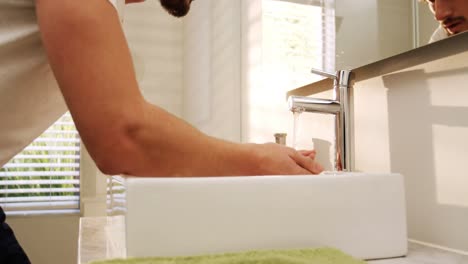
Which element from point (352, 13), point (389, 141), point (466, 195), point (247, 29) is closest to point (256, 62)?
point (247, 29)

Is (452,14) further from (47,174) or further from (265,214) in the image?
(47,174)

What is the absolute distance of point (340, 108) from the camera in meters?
0.89

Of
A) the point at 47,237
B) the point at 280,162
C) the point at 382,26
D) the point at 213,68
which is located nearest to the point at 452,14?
the point at 382,26

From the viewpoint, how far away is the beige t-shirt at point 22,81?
57 cm

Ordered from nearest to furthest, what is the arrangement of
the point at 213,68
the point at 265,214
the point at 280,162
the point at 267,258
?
the point at 267,258 → the point at 265,214 → the point at 280,162 → the point at 213,68

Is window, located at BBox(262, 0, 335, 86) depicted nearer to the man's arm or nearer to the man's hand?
the man's hand

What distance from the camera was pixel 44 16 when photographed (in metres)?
0.50

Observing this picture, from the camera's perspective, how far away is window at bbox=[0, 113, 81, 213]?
206 cm

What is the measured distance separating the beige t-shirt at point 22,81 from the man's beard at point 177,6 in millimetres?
372

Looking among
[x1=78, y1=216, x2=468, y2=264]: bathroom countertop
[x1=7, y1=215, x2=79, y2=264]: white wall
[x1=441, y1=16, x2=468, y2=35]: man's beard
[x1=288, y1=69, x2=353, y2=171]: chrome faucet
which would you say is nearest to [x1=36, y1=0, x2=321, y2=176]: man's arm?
[x1=78, y1=216, x2=468, y2=264]: bathroom countertop

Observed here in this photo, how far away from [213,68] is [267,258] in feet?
4.67

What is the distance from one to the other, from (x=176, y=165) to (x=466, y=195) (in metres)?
0.47

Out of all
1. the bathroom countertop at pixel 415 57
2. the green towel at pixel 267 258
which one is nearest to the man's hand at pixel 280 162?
the green towel at pixel 267 258

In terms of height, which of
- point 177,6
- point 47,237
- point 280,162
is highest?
point 177,6
